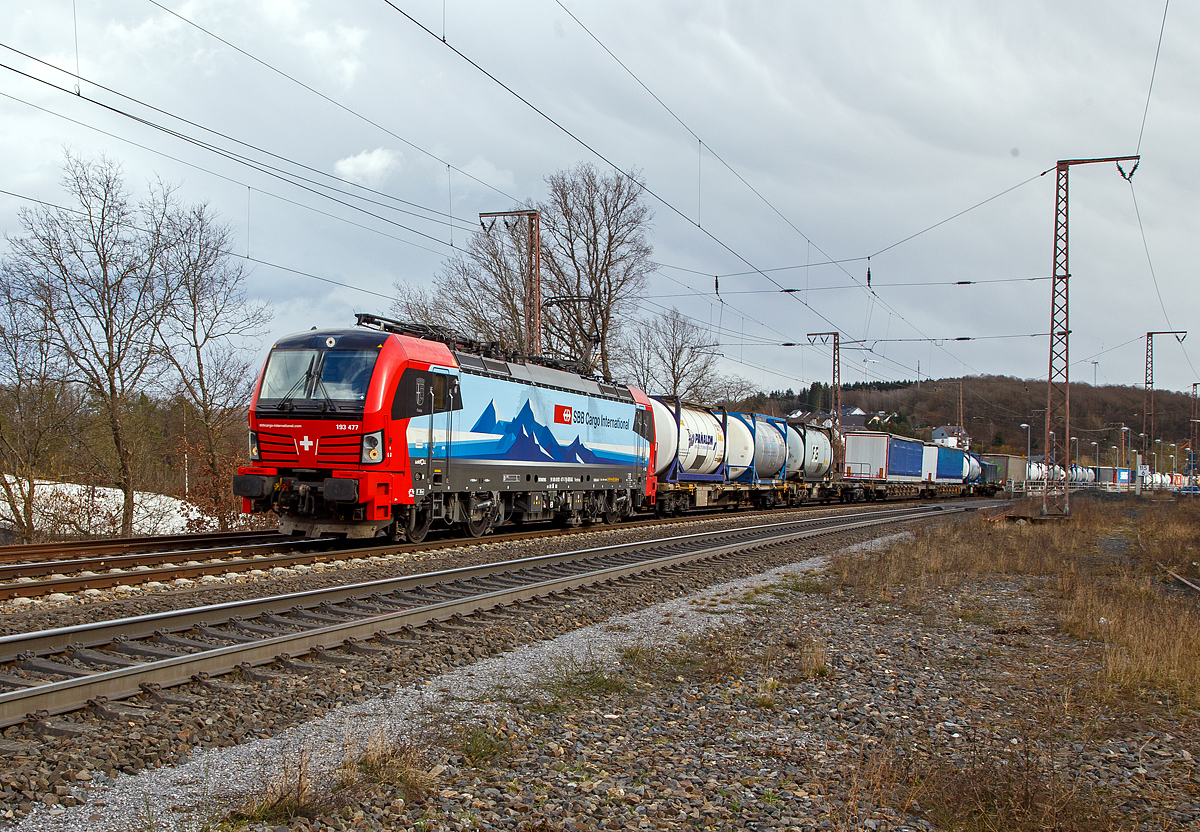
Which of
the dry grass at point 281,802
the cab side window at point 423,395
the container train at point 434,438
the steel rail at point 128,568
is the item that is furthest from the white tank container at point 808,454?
the dry grass at point 281,802

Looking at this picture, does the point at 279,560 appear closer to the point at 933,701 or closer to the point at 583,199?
the point at 933,701

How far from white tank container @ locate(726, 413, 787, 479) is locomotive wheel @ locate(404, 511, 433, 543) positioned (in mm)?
16123

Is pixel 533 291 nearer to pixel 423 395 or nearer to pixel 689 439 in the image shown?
pixel 689 439

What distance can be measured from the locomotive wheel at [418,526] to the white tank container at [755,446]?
52.9ft

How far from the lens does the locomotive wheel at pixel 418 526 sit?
1472cm

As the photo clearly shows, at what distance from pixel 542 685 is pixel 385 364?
796 cm

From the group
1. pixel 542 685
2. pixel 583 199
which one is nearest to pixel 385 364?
pixel 542 685

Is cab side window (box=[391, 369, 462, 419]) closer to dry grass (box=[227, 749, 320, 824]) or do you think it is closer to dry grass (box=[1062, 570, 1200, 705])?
dry grass (box=[227, 749, 320, 824])

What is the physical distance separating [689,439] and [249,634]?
65.1 feet

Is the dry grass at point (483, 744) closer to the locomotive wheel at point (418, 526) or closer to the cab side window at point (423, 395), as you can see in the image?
the cab side window at point (423, 395)

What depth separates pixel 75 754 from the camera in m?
4.45

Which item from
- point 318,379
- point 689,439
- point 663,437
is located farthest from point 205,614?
point 689,439

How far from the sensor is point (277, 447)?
44.0 feet

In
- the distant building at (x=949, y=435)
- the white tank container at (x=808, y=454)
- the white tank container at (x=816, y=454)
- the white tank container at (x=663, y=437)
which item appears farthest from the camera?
the distant building at (x=949, y=435)
